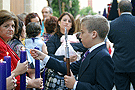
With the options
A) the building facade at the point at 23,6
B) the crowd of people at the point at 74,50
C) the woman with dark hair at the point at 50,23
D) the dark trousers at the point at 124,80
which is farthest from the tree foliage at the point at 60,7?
the dark trousers at the point at 124,80

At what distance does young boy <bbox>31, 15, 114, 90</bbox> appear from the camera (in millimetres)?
2137

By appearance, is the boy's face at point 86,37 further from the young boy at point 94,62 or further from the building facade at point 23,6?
the building facade at point 23,6

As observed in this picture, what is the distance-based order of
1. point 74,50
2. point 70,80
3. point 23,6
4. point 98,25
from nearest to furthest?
point 70,80, point 98,25, point 74,50, point 23,6

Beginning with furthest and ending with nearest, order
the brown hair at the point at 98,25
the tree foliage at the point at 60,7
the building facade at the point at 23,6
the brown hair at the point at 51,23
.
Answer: the tree foliage at the point at 60,7, the building facade at the point at 23,6, the brown hair at the point at 51,23, the brown hair at the point at 98,25

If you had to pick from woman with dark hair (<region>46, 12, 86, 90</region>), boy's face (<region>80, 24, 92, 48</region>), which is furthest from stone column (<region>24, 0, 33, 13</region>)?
boy's face (<region>80, 24, 92, 48</region>)

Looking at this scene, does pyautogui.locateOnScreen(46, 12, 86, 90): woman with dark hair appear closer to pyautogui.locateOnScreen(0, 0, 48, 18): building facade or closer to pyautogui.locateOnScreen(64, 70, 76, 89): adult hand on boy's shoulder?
pyautogui.locateOnScreen(64, 70, 76, 89): adult hand on boy's shoulder

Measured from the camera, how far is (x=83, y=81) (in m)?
2.28

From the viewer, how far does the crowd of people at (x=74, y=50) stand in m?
2.18

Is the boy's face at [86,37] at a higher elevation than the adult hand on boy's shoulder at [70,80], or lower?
higher

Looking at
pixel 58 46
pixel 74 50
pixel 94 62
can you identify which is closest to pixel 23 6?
pixel 58 46

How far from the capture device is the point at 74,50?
3664mm

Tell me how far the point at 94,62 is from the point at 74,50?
145 centimetres

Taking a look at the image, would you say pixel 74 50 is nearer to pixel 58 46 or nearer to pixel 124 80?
pixel 58 46

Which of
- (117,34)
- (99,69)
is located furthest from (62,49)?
(117,34)
